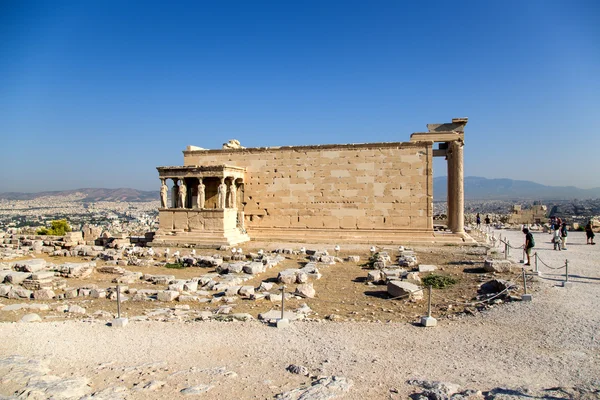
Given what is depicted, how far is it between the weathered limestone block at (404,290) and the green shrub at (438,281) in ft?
3.98

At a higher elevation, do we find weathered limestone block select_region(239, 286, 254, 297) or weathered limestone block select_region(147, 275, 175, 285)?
weathered limestone block select_region(239, 286, 254, 297)

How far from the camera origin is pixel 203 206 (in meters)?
19.7

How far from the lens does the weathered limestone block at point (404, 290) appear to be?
9.13 meters

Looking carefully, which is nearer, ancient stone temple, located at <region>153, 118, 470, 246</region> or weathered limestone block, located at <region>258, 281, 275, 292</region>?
weathered limestone block, located at <region>258, 281, 275, 292</region>

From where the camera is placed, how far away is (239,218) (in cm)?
2094

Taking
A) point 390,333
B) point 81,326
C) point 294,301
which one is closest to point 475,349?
point 390,333

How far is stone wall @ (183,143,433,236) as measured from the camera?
1881 cm

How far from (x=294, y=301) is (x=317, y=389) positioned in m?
4.55

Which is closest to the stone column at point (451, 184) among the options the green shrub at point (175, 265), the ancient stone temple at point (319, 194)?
the ancient stone temple at point (319, 194)

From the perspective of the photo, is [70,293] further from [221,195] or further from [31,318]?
[221,195]

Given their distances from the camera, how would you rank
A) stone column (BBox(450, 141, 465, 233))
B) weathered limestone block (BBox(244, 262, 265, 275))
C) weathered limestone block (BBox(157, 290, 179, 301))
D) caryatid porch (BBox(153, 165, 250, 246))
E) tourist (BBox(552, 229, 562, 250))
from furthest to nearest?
caryatid porch (BBox(153, 165, 250, 246)), stone column (BBox(450, 141, 465, 233)), tourist (BBox(552, 229, 562, 250)), weathered limestone block (BBox(244, 262, 265, 275)), weathered limestone block (BBox(157, 290, 179, 301))

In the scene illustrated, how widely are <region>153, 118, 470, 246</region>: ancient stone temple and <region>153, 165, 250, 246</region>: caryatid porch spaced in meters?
0.05

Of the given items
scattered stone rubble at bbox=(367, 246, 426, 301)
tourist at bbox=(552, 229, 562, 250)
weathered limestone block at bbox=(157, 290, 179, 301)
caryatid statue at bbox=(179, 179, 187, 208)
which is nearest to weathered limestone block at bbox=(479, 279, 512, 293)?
scattered stone rubble at bbox=(367, 246, 426, 301)

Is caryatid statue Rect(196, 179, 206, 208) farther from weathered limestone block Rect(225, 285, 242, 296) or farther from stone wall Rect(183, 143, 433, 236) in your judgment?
weathered limestone block Rect(225, 285, 242, 296)
